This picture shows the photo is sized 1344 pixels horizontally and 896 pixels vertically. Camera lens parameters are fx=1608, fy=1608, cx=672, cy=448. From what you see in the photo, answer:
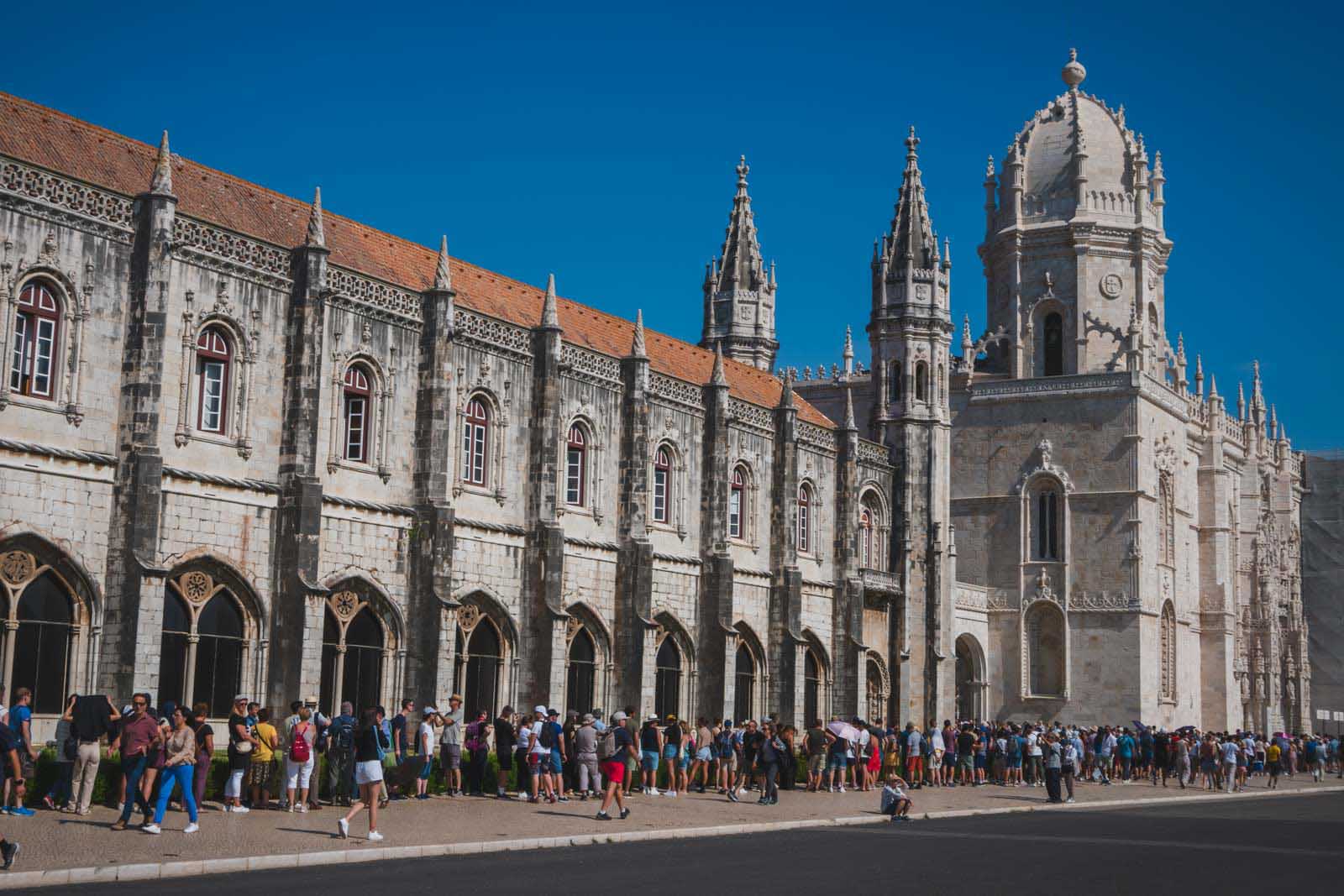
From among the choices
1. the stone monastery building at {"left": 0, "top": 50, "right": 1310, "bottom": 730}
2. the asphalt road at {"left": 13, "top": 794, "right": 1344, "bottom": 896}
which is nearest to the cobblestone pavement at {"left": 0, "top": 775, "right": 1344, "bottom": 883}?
the asphalt road at {"left": 13, "top": 794, "right": 1344, "bottom": 896}

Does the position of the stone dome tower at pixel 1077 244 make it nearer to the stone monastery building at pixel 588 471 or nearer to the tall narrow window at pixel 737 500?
the stone monastery building at pixel 588 471

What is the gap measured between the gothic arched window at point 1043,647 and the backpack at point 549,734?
111ft

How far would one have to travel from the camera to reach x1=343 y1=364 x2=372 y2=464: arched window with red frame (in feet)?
103

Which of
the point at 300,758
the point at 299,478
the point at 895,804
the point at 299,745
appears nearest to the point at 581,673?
the point at 299,478

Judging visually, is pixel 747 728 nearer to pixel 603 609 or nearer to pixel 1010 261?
pixel 603 609

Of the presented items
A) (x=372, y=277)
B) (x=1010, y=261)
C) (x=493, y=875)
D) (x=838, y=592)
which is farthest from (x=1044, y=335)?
(x=493, y=875)

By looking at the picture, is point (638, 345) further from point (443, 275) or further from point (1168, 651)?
point (1168, 651)

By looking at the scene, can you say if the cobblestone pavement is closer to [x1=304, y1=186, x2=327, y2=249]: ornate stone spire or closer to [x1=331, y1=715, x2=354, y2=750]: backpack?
[x1=331, y1=715, x2=354, y2=750]: backpack

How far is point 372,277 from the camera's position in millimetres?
31516

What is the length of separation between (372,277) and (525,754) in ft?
32.1

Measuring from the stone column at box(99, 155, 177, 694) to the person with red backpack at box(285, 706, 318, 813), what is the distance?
388 cm

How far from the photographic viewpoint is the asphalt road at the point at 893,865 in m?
16.2

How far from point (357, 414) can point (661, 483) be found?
406 inches

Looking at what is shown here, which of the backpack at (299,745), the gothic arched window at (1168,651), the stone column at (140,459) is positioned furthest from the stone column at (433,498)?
the gothic arched window at (1168,651)
